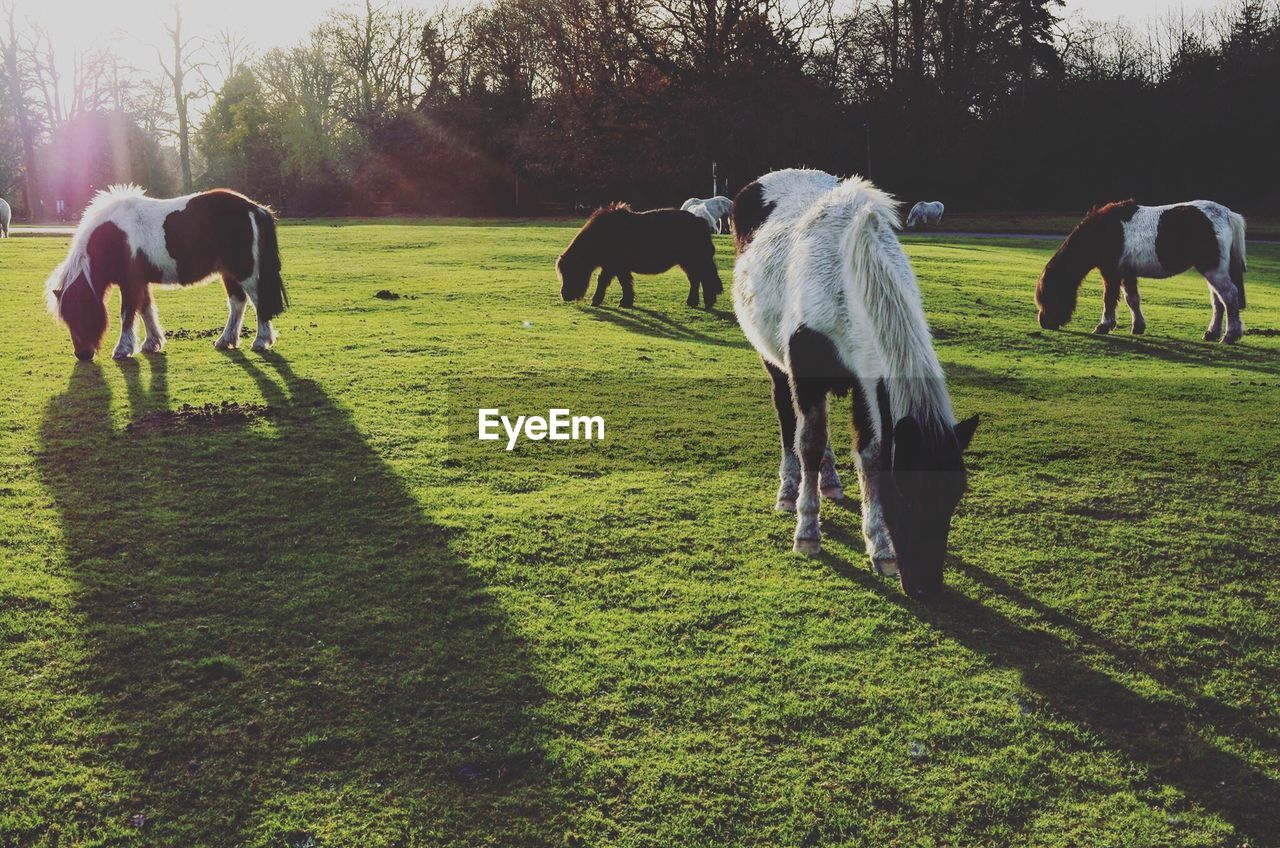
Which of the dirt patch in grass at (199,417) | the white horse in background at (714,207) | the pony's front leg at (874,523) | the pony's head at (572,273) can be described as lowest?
the pony's front leg at (874,523)

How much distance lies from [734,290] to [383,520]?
2849 mm

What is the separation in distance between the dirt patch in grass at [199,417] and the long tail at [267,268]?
297cm

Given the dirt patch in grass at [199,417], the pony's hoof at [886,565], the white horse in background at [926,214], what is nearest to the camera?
the pony's hoof at [886,565]

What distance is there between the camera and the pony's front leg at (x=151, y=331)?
1102 cm

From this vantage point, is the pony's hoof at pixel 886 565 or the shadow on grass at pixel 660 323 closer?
the pony's hoof at pixel 886 565

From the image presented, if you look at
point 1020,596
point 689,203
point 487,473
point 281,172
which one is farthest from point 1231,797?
point 281,172

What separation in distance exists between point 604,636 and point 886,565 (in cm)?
159

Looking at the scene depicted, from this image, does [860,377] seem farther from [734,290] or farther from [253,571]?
[253,571]

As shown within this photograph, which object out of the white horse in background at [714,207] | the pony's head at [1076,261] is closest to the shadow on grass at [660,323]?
the pony's head at [1076,261]

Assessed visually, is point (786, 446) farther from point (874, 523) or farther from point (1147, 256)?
point (1147, 256)

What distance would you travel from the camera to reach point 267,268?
1102 cm

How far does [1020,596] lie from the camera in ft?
15.2

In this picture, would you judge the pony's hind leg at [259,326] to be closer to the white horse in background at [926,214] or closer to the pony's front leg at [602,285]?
the pony's front leg at [602,285]

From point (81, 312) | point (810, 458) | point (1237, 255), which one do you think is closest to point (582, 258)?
point (81, 312)
